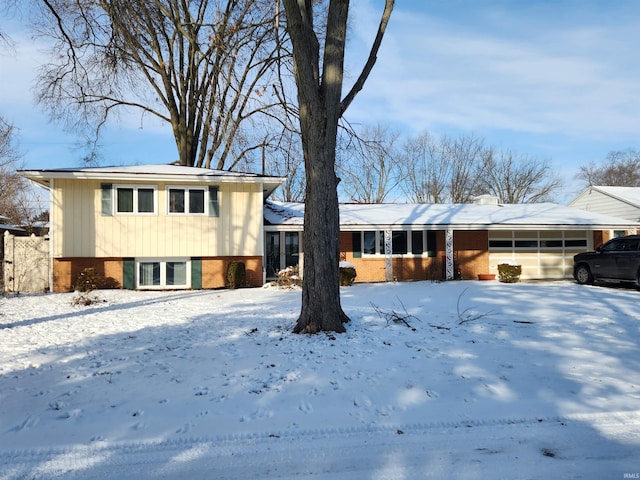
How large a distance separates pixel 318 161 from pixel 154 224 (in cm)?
947

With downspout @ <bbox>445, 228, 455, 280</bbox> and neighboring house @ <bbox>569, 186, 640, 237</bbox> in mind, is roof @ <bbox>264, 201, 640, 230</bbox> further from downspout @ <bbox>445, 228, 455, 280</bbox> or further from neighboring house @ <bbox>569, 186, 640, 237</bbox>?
neighboring house @ <bbox>569, 186, 640, 237</bbox>

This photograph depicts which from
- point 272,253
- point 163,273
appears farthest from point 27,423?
point 272,253

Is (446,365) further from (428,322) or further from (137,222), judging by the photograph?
(137,222)

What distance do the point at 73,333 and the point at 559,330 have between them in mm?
8220

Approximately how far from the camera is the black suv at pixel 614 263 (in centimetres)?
1251

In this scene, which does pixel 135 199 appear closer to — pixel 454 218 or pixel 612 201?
pixel 454 218

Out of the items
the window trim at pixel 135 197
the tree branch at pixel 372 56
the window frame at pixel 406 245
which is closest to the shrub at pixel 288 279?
the window frame at pixel 406 245

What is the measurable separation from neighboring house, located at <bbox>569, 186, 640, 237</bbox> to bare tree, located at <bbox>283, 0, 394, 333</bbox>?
2488 centimetres

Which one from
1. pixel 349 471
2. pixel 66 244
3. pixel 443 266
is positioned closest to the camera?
pixel 349 471

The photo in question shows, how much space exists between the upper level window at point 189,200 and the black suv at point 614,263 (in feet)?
44.3

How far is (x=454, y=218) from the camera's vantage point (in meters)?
17.5

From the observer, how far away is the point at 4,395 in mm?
4082

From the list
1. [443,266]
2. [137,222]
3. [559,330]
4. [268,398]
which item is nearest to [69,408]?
[268,398]

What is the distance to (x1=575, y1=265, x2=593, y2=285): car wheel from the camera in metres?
14.3
